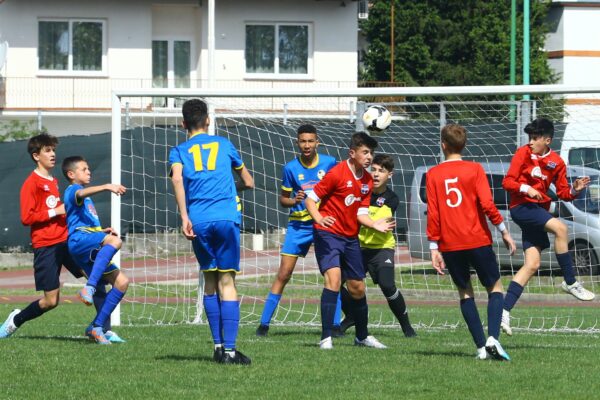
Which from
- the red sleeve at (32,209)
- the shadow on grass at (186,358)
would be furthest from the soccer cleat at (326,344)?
the red sleeve at (32,209)

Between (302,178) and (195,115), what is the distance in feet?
8.75

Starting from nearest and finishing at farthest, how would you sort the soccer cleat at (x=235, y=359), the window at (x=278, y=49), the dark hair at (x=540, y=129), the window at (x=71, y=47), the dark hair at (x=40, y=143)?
the soccer cleat at (x=235, y=359) → the dark hair at (x=40, y=143) → the dark hair at (x=540, y=129) → the window at (x=71, y=47) → the window at (x=278, y=49)

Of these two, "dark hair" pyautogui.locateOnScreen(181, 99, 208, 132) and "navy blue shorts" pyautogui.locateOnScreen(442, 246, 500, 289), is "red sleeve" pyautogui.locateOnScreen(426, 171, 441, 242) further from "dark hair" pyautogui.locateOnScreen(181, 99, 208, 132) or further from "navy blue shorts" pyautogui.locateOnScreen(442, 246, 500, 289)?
"dark hair" pyautogui.locateOnScreen(181, 99, 208, 132)

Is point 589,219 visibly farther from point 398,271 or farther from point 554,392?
point 554,392

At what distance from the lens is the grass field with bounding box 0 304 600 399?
26.1 feet

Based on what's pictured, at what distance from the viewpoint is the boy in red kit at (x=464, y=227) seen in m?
9.45

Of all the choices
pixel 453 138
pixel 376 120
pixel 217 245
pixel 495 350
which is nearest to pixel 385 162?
pixel 376 120

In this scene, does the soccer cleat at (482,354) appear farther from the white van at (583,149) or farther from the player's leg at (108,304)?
the white van at (583,149)

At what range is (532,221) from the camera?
11.6 metres

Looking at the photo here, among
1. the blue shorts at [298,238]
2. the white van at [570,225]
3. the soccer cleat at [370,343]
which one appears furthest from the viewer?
the white van at [570,225]

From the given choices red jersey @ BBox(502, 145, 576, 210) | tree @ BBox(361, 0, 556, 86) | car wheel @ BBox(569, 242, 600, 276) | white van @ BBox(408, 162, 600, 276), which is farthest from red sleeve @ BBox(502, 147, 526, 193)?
tree @ BBox(361, 0, 556, 86)

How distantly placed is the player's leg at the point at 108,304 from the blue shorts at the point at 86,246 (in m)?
0.06

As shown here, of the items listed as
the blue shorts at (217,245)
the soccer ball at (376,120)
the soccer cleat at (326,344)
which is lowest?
the soccer cleat at (326,344)

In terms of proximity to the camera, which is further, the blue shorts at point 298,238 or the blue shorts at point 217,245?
the blue shorts at point 298,238
